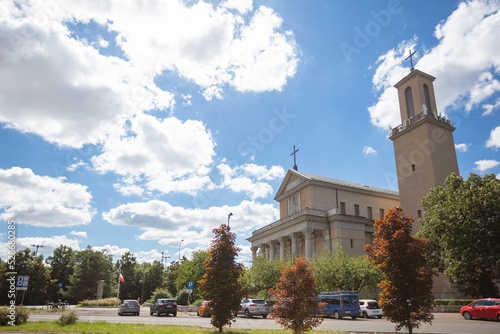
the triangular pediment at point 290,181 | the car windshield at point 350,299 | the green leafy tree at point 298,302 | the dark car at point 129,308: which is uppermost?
the triangular pediment at point 290,181

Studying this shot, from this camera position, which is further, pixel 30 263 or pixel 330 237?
pixel 30 263

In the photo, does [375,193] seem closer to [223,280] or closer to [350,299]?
[350,299]

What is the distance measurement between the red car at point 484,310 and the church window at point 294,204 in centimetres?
3109

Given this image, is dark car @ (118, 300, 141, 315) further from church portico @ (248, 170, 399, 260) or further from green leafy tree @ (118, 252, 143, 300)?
green leafy tree @ (118, 252, 143, 300)

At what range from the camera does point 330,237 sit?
4750 centimetres

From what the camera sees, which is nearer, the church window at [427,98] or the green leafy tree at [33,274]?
the church window at [427,98]

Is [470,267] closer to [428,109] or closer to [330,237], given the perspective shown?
[330,237]

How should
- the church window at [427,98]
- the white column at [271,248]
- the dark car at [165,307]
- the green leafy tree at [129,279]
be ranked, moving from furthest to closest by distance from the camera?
the green leafy tree at [129,279], the white column at [271,248], the church window at [427,98], the dark car at [165,307]

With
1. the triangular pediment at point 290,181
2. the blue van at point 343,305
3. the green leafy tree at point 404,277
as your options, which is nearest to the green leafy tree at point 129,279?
the triangular pediment at point 290,181

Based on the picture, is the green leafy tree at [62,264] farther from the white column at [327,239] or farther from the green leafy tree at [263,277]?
the white column at [327,239]

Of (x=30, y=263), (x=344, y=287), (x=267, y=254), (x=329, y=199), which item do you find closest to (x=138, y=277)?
(x=30, y=263)

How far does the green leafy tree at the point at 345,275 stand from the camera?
36.2 metres

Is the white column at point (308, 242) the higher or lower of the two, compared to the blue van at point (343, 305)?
higher

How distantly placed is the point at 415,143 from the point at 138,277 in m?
86.0
